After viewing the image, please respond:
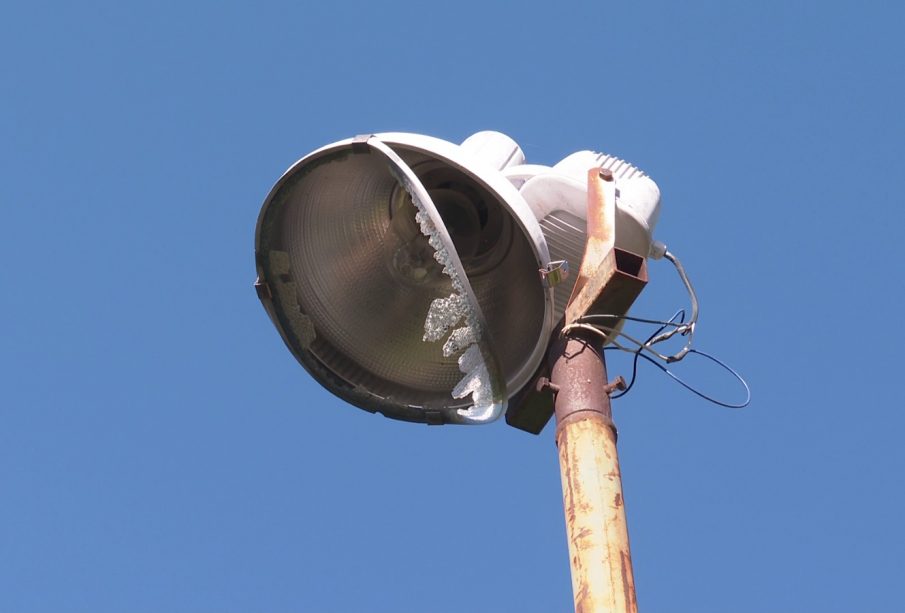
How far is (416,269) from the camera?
7242 mm

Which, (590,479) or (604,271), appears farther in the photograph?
(604,271)

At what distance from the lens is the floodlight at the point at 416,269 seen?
6852 mm

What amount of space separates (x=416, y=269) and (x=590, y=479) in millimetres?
1865

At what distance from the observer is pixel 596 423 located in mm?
5984

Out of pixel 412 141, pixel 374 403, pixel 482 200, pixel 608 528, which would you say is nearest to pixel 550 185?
pixel 482 200

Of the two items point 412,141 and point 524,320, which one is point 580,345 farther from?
point 412,141

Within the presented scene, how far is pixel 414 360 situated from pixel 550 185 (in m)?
1.07

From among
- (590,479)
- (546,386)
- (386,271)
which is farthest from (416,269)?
(590,479)

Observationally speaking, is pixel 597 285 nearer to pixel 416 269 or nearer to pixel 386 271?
pixel 416 269

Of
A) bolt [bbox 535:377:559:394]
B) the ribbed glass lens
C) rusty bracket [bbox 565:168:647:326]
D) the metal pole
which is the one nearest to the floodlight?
the ribbed glass lens

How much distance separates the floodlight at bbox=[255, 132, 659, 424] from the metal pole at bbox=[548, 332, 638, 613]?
0.34 m

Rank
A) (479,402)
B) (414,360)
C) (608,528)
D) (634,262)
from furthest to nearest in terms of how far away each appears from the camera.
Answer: (414,360) < (479,402) < (634,262) < (608,528)

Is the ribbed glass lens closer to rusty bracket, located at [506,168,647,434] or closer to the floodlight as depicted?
the floodlight

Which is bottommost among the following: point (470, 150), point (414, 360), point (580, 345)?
point (580, 345)
